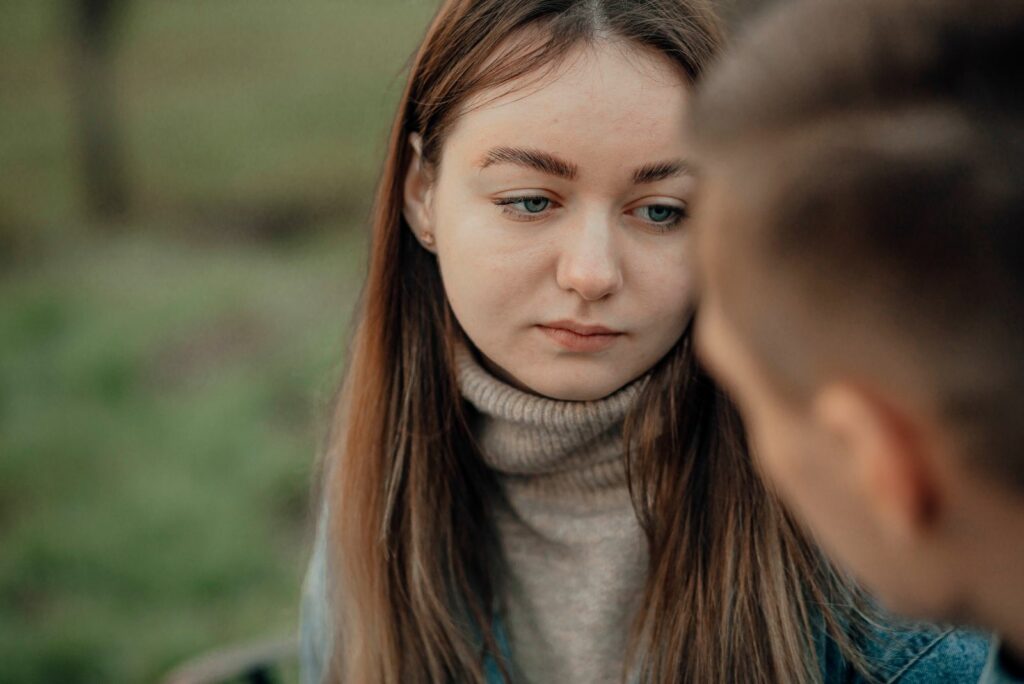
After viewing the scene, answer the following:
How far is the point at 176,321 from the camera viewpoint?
5.52 meters

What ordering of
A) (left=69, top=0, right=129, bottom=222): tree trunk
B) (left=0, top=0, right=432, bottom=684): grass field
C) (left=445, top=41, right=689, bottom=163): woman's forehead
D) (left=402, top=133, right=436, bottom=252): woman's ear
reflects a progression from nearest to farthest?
(left=445, top=41, right=689, bottom=163): woman's forehead
(left=402, top=133, right=436, bottom=252): woman's ear
(left=0, top=0, right=432, bottom=684): grass field
(left=69, top=0, right=129, bottom=222): tree trunk

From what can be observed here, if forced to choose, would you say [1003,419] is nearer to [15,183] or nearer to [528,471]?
[528,471]

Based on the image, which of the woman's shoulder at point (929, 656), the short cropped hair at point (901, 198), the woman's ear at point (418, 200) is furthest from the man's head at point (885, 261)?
the woman's ear at point (418, 200)

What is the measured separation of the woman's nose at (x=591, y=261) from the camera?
4.72 ft

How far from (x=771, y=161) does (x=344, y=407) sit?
1.25 metres

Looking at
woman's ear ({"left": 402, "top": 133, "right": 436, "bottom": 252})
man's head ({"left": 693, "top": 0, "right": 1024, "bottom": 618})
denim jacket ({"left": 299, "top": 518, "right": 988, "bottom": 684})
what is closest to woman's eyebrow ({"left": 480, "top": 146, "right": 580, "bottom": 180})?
woman's ear ({"left": 402, "top": 133, "right": 436, "bottom": 252})

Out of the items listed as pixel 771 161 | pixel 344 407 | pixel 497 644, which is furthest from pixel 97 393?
pixel 771 161

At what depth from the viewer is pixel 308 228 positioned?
6930 mm

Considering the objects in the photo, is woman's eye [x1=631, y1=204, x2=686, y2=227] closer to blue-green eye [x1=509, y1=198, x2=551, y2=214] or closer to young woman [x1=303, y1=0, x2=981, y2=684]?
young woman [x1=303, y1=0, x2=981, y2=684]

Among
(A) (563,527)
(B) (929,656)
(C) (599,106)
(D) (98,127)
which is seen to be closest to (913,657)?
(B) (929,656)

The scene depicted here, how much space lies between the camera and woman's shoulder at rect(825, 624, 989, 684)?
1.60 meters

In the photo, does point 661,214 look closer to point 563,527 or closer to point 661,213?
point 661,213

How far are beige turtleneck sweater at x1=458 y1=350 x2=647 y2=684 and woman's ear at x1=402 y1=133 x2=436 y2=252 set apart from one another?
205mm

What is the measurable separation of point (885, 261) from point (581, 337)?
0.64 m
